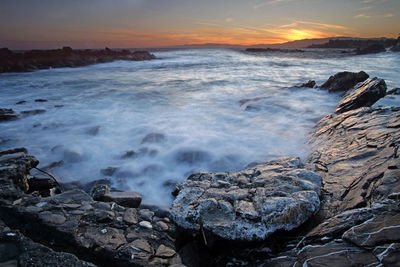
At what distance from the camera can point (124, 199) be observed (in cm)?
312

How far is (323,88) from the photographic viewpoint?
34.5ft

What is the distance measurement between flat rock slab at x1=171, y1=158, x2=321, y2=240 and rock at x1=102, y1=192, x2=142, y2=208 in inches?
26.1

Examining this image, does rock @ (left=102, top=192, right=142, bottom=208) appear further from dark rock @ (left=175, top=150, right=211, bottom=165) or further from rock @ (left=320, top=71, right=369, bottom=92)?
rock @ (left=320, top=71, right=369, bottom=92)

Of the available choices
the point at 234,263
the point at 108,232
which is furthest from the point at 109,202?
the point at 234,263

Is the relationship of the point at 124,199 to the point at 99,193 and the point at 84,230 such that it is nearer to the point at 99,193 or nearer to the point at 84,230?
the point at 99,193

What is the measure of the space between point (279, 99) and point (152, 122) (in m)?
5.34

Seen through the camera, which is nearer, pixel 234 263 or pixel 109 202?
pixel 234 263

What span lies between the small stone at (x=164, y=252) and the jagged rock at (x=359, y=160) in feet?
5.19

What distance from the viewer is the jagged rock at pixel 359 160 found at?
2.43 metres

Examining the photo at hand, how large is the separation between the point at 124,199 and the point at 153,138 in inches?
117

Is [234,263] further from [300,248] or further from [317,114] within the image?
[317,114]

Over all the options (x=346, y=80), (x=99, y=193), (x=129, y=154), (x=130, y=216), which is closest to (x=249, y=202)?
(x=130, y=216)

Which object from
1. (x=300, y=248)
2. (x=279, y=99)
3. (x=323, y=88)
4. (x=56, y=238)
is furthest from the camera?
(x=323, y=88)

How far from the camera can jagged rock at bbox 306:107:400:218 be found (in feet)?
7.98
